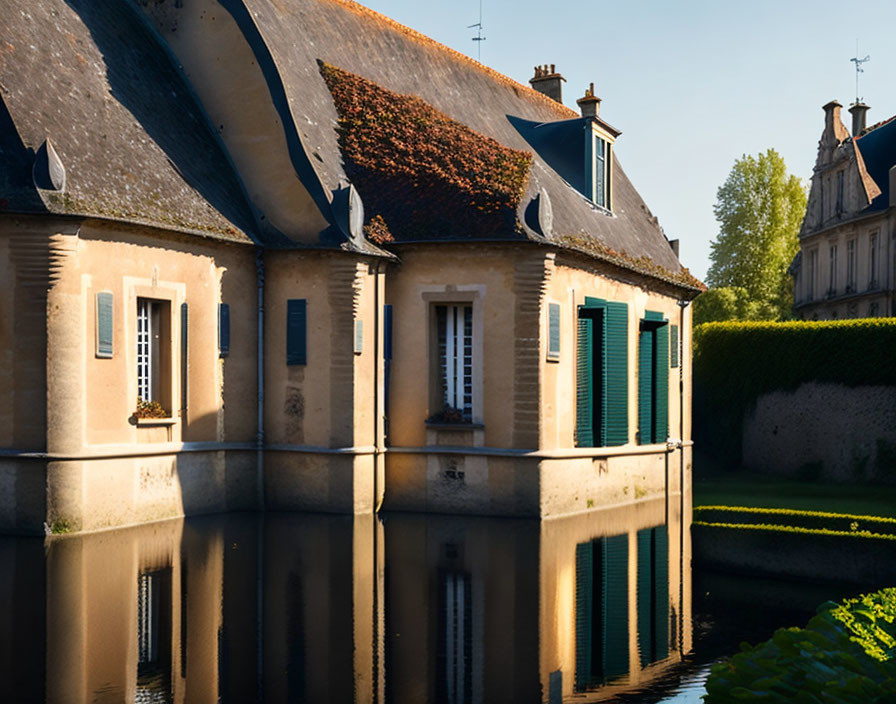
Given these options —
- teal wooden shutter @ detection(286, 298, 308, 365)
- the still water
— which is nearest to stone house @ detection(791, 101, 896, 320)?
teal wooden shutter @ detection(286, 298, 308, 365)

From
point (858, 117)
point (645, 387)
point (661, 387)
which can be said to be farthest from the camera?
point (858, 117)

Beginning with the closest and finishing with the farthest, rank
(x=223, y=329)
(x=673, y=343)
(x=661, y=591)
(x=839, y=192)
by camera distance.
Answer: (x=661, y=591) → (x=223, y=329) → (x=673, y=343) → (x=839, y=192)

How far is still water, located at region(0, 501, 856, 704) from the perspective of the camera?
364 inches

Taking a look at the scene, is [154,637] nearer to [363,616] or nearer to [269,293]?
[363,616]

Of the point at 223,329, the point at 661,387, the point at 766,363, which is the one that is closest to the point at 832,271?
the point at 766,363

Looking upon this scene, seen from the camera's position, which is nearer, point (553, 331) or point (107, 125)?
point (107, 125)

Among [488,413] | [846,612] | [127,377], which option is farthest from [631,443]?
[846,612]

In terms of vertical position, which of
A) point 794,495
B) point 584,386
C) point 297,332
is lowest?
point 794,495

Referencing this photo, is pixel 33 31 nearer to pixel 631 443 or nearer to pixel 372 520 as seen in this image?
pixel 372 520

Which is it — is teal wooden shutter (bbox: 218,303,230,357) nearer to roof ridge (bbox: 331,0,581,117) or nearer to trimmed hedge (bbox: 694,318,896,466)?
roof ridge (bbox: 331,0,581,117)

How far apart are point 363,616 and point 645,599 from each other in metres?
3.72

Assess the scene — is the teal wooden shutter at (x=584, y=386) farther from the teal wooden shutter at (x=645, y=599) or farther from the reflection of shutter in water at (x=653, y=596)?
the teal wooden shutter at (x=645, y=599)

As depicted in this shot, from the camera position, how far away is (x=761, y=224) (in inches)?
2389

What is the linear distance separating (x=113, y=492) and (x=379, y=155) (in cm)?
888
